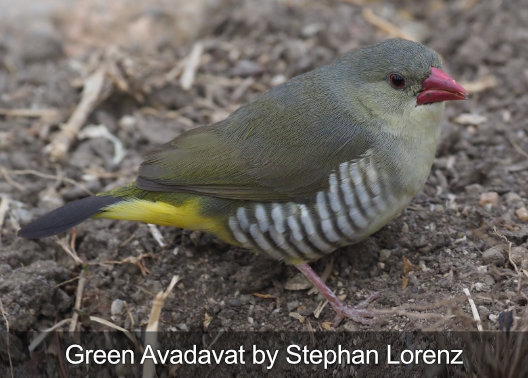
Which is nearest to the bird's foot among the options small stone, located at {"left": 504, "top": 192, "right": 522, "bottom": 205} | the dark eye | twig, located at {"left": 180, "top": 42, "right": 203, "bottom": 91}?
small stone, located at {"left": 504, "top": 192, "right": 522, "bottom": 205}

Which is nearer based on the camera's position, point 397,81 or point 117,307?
point 397,81

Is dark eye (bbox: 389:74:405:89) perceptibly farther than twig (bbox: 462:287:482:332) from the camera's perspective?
Yes

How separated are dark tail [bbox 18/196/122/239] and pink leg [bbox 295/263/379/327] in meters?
1.21

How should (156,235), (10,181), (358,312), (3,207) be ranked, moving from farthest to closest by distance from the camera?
(10,181) → (3,207) → (156,235) → (358,312)

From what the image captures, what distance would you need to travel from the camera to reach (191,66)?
19.8 feet

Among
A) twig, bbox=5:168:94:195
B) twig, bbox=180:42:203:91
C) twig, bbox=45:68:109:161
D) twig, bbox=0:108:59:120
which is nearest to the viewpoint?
twig, bbox=5:168:94:195

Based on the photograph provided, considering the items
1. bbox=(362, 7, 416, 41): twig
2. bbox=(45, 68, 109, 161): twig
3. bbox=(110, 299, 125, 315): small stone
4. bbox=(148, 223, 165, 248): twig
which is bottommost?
bbox=(110, 299, 125, 315): small stone

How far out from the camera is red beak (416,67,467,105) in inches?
159

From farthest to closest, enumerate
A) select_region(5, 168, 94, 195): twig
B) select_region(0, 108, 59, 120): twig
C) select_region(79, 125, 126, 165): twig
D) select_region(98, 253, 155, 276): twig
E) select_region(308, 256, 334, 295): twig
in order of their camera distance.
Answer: select_region(0, 108, 59, 120): twig
select_region(79, 125, 126, 165): twig
select_region(5, 168, 94, 195): twig
select_region(98, 253, 155, 276): twig
select_region(308, 256, 334, 295): twig

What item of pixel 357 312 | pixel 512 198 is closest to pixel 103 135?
pixel 357 312

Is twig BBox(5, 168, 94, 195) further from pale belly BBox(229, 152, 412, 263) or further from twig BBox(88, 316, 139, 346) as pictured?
pale belly BBox(229, 152, 412, 263)

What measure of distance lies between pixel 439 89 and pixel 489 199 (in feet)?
2.78

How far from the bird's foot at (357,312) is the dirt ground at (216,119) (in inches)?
2.3

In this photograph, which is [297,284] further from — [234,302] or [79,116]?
[79,116]
